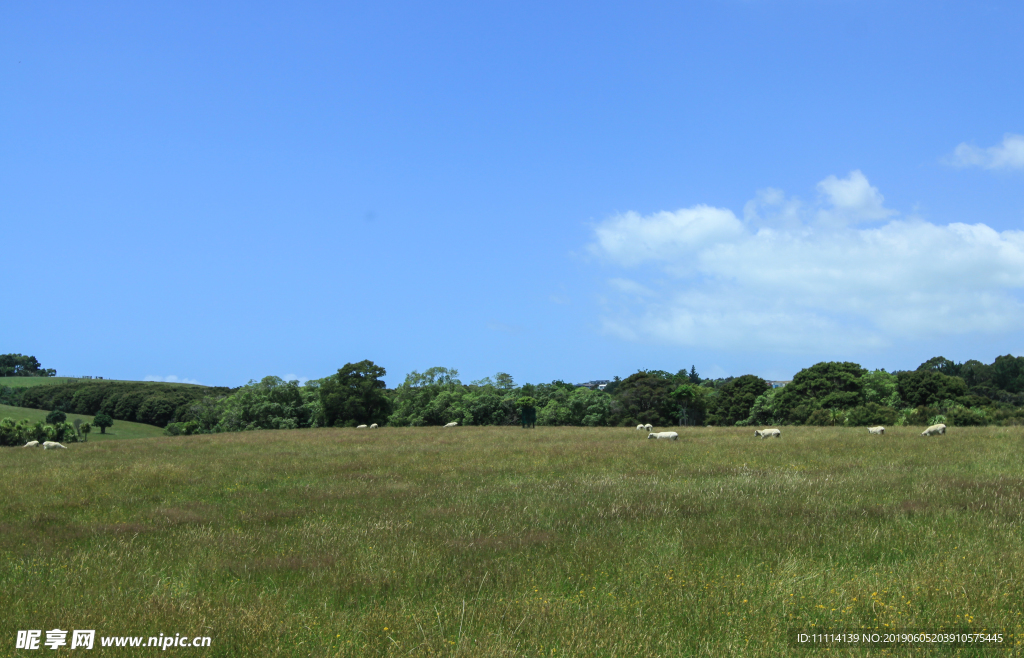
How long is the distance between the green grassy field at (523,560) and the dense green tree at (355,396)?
5374 cm

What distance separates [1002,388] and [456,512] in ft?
462

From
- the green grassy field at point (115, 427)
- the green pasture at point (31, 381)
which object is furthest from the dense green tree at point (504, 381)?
the green pasture at point (31, 381)

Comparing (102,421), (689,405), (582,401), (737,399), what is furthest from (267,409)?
(737,399)

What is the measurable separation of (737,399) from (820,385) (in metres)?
12.2

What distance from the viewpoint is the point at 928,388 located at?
64.9m

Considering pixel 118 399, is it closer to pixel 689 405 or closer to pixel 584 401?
pixel 584 401

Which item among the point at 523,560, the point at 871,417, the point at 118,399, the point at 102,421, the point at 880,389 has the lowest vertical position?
the point at 102,421

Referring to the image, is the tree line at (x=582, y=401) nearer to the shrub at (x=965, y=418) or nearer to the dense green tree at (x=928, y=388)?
the dense green tree at (x=928, y=388)

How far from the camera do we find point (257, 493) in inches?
568

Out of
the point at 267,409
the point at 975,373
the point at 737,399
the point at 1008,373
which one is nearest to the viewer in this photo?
Answer: the point at 267,409

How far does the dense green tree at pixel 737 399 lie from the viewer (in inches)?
3047

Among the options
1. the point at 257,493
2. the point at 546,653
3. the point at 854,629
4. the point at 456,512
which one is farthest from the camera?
the point at 257,493

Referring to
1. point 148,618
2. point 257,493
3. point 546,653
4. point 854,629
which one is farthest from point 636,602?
point 257,493

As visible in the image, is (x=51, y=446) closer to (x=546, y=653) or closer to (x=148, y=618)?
(x=148, y=618)
